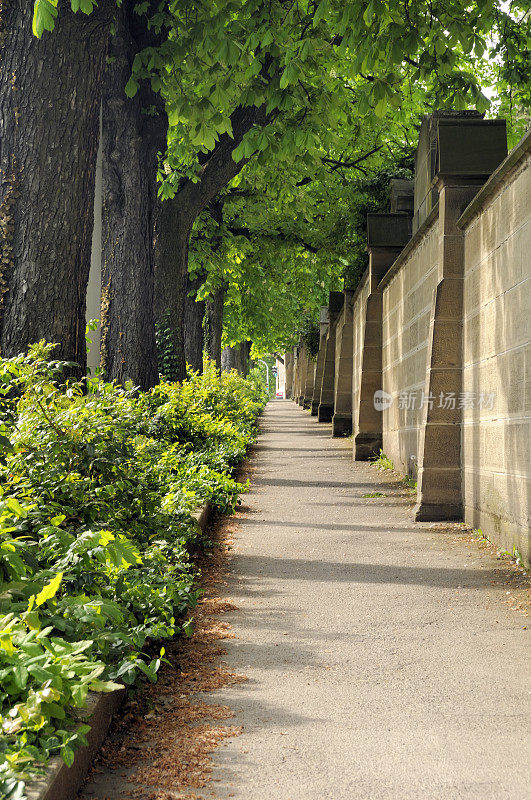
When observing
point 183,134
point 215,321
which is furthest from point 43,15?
point 215,321

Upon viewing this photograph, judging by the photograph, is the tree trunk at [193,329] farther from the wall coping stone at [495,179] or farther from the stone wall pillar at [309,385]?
the stone wall pillar at [309,385]

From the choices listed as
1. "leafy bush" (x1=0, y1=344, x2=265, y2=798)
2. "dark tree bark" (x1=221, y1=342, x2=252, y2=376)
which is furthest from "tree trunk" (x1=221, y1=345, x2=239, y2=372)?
"leafy bush" (x1=0, y1=344, x2=265, y2=798)

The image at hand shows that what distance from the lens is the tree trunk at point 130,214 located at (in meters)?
10.7

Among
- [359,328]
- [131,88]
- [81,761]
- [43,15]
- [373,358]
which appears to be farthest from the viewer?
[359,328]

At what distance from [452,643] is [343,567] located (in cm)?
207

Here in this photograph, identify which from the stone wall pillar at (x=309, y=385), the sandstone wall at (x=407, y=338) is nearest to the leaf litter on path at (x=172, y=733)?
the sandstone wall at (x=407, y=338)

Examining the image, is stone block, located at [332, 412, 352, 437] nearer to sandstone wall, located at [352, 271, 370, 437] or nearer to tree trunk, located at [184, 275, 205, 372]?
sandstone wall, located at [352, 271, 370, 437]

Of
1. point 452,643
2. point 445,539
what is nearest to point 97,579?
point 452,643

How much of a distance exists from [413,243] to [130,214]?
150 inches

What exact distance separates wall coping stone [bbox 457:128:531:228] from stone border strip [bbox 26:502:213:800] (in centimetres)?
463

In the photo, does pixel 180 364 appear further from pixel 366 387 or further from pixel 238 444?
pixel 366 387

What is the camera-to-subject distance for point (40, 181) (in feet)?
21.2

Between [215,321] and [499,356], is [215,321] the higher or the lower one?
the higher one

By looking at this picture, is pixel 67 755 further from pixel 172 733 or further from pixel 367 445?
pixel 367 445
